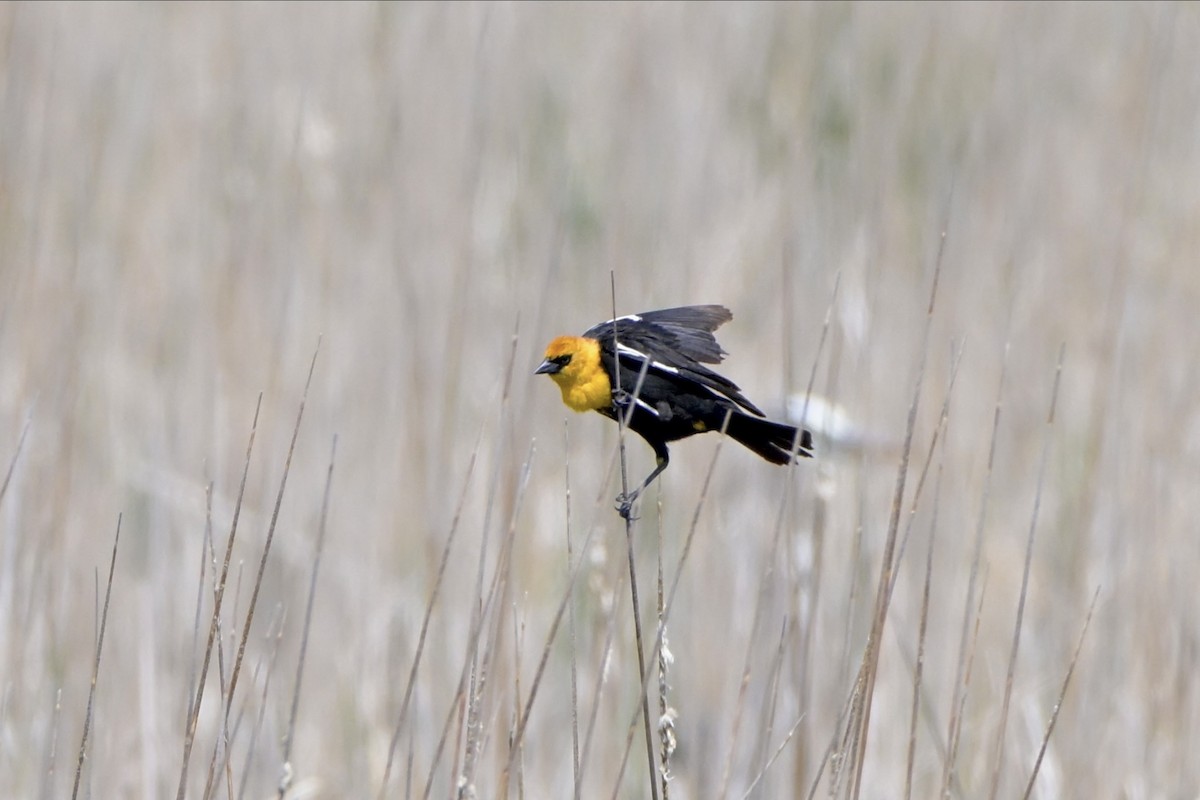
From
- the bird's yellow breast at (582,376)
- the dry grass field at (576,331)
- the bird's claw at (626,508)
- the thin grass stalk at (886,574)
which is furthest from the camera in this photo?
the dry grass field at (576,331)

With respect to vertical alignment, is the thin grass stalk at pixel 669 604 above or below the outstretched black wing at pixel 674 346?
below

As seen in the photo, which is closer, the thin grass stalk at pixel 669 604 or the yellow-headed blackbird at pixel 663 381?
the thin grass stalk at pixel 669 604

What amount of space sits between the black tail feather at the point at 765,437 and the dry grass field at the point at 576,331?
0.26 meters

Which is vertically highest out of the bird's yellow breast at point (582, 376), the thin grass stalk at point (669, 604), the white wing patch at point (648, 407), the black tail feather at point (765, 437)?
the bird's yellow breast at point (582, 376)

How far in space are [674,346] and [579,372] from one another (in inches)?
5.7

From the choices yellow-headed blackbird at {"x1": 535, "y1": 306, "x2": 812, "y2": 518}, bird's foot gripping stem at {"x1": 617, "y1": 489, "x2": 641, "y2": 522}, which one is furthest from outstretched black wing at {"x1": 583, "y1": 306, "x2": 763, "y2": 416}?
bird's foot gripping stem at {"x1": 617, "y1": 489, "x2": 641, "y2": 522}

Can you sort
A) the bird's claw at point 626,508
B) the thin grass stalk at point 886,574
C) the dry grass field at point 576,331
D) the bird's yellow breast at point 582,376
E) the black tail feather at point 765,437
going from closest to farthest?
the bird's claw at point 626,508
the thin grass stalk at point 886,574
the black tail feather at point 765,437
the bird's yellow breast at point 582,376
the dry grass field at point 576,331

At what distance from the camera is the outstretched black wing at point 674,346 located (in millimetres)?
1791

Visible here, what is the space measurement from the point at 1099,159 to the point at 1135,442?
1.23 meters

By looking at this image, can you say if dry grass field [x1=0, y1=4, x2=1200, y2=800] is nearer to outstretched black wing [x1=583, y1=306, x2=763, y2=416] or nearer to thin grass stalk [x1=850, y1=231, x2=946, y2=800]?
outstretched black wing [x1=583, y1=306, x2=763, y2=416]

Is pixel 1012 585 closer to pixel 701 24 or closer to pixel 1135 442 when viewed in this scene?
pixel 1135 442

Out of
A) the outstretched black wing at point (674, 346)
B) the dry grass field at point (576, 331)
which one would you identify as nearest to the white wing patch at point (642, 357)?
the outstretched black wing at point (674, 346)

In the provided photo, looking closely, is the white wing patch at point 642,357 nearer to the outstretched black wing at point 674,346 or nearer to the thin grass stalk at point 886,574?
the outstretched black wing at point 674,346

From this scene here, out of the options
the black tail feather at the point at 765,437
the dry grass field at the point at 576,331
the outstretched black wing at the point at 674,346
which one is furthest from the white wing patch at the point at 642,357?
the dry grass field at the point at 576,331
